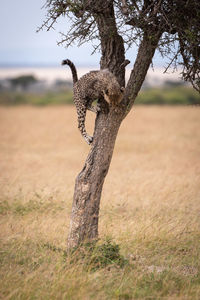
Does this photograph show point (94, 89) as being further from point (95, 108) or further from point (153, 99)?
point (153, 99)

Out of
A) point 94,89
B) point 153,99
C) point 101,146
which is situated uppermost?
point 153,99

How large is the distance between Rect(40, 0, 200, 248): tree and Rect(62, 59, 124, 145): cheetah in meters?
0.20

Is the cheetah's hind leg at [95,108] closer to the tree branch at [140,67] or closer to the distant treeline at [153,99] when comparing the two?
the tree branch at [140,67]

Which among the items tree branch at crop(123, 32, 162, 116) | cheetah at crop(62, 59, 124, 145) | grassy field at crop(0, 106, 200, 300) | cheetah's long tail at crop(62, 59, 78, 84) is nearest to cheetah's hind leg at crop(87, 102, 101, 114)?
cheetah at crop(62, 59, 124, 145)

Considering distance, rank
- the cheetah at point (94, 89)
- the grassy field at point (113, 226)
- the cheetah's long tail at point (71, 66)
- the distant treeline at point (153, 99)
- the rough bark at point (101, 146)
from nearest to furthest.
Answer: the grassy field at point (113, 226) < the cheetah at point (94, 89) < the rough bark at point (101, 146) < the cheetah's long tail at point (71, 66) < the distant treeline at point (153, 99)

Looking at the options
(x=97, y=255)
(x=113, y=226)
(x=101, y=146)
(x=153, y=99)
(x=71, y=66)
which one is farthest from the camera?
(x=153, y=99)

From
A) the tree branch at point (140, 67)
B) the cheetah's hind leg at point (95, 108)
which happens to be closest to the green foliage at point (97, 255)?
the cheetah's hind leg at point (95, 108)

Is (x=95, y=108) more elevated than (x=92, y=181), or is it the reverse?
(x=95, y=108)

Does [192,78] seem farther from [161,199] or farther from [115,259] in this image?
[161,199]

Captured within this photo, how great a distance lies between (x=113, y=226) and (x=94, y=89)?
277 centimetres

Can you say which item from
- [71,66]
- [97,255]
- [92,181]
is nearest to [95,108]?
[71,66]

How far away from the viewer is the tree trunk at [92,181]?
215 inches

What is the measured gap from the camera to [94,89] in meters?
5.59

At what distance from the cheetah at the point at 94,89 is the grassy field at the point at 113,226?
1.87 meters
